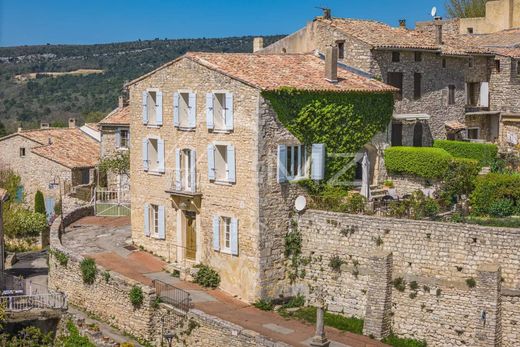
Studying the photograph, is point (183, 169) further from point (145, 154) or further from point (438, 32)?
point (438, 32)

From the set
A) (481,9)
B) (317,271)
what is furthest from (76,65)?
(317,271)

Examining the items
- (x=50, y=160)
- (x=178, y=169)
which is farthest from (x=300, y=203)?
(x=50, y=160)

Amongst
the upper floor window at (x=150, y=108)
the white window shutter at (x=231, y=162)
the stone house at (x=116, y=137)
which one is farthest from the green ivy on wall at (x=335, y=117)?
the stone house at (x=116, y=137)

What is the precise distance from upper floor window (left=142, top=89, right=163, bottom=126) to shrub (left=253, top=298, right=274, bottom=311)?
9194 mm

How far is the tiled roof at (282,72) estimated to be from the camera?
30.8 meters

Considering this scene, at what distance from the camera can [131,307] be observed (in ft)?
101

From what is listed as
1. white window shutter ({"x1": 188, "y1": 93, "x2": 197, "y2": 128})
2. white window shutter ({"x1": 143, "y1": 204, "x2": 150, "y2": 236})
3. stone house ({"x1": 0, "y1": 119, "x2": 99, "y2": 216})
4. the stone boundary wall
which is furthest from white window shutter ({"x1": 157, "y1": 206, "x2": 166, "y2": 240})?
stone house ({"x1": 0, "y1": 119, "x2": 99, "y2": 216})

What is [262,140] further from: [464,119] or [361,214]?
[464,119]

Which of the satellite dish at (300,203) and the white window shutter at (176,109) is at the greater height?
the white window shutter at (176,109)


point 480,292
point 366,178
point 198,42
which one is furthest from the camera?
point 198,42

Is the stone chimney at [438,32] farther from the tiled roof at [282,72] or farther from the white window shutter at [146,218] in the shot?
the white window shutter at [146,218]

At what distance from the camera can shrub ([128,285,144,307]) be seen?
99.0 feet

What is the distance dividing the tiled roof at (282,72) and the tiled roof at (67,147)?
22577 millimetres

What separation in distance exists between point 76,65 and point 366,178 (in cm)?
10175
